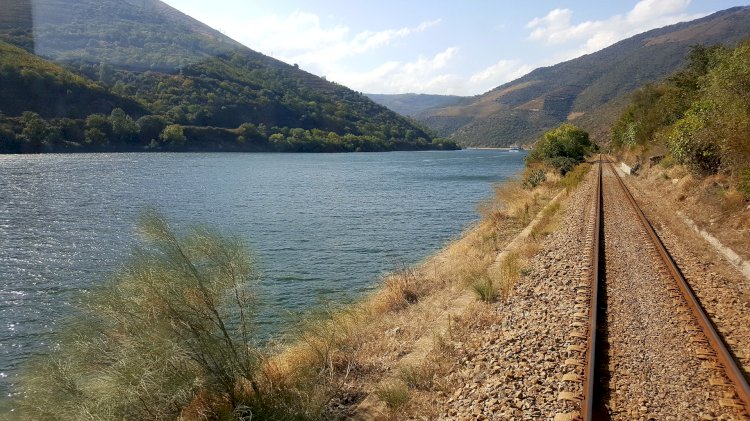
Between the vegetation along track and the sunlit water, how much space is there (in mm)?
5907

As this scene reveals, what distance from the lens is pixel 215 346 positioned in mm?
7172

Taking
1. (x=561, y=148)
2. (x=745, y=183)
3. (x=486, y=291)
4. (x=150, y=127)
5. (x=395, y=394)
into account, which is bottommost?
(x=395, y=394)

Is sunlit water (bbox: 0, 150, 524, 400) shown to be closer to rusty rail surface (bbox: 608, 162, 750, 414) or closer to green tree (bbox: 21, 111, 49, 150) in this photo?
rusty rail surface (bbox: 608, 162, 750, 414)

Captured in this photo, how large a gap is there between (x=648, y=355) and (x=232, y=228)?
74.7 ft

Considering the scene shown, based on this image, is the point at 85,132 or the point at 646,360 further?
the point at 85,132

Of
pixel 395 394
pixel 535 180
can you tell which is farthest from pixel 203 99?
pixel 395 394

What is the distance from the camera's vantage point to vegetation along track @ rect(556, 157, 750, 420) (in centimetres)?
586

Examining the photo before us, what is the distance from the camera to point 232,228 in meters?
26.6

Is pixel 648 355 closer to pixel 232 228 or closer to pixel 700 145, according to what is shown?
pixel 700 145

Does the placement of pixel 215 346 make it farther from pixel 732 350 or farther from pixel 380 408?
pixel 732 350

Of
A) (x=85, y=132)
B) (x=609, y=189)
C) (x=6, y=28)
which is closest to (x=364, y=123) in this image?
(x=85, y=132)

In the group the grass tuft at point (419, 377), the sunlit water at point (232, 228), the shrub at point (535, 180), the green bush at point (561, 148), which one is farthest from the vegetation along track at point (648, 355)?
the green bush at point (561, 148)

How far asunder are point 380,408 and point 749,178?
14735 mm

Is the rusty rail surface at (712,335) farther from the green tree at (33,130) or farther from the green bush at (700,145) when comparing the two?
the green tree at (33,130)
